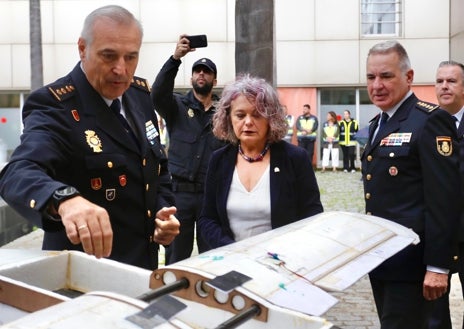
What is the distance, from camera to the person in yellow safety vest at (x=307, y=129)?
18094mm

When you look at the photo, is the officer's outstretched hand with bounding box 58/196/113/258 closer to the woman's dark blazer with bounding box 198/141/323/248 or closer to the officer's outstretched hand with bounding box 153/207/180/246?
the officer's outstretched hand with bounding box 153/207/180/246

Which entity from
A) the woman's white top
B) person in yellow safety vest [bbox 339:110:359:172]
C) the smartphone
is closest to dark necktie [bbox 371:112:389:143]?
the woman's white top

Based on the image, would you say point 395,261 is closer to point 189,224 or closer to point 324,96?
point 189,224

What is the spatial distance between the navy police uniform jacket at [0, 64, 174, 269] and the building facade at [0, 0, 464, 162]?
650 inches

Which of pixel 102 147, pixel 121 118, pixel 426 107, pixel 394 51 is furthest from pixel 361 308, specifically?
pixel 102 147

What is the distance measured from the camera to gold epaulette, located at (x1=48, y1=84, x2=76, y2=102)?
2.47m

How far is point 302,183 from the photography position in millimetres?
3248

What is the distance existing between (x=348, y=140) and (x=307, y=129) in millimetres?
1249

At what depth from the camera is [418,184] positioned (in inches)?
121

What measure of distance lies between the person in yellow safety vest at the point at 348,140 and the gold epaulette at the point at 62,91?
1583 centimetres

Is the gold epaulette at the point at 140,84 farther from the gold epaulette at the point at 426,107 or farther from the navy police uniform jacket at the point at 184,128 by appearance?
the navy police uniform jacket at the point at 184,128

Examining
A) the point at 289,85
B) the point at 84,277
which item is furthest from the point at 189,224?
the point at 289,85

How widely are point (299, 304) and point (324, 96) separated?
1864 cm

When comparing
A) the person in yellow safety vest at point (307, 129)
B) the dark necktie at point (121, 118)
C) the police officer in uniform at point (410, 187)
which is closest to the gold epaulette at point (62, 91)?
the dark necktie at point (121, 118)
